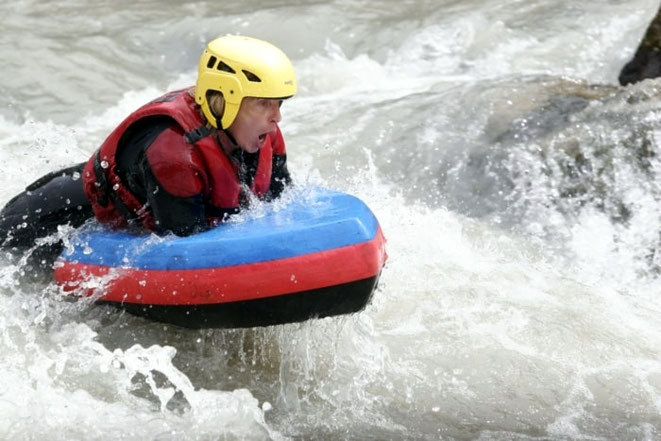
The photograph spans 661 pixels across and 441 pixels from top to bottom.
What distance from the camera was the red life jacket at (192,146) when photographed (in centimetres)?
371

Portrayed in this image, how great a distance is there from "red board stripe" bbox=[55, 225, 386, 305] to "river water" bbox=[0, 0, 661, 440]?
235mm

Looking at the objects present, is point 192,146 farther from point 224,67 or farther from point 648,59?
point 648,59

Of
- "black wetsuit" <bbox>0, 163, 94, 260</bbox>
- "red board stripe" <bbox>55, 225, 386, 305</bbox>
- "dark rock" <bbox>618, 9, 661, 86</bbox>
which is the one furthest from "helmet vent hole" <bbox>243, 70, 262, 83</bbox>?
"dark rock" <bbox>618, 9, 661, 86</bbox>

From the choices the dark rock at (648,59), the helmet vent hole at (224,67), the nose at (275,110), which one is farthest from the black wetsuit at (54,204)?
the dark rock at (648,59)

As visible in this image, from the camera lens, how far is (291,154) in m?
6.65

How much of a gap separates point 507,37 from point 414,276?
4.67 metres

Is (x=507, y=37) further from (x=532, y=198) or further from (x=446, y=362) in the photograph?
(x=446, y=362)

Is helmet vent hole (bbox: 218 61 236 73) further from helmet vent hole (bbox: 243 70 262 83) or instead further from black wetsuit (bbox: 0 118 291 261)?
black wetsuit (bbox: 0 118 291 261)

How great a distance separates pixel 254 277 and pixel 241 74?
2.51 ft

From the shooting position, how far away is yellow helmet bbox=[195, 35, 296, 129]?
3.59 m

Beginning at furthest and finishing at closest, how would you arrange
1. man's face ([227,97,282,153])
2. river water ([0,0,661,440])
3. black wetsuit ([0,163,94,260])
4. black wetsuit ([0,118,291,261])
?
black wetsuit ([0,163,94,260])
black wetsuit ([0,118,291,261])
river water ([0,0,661,440])
man's face ([227,97,282,153])

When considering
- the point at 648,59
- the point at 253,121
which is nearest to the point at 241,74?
the point at 253,121

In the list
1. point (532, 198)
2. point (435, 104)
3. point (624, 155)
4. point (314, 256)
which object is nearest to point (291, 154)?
point (435, 104)

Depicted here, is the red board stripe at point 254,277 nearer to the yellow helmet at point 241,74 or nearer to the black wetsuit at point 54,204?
the black wetsuit at point 54,204
